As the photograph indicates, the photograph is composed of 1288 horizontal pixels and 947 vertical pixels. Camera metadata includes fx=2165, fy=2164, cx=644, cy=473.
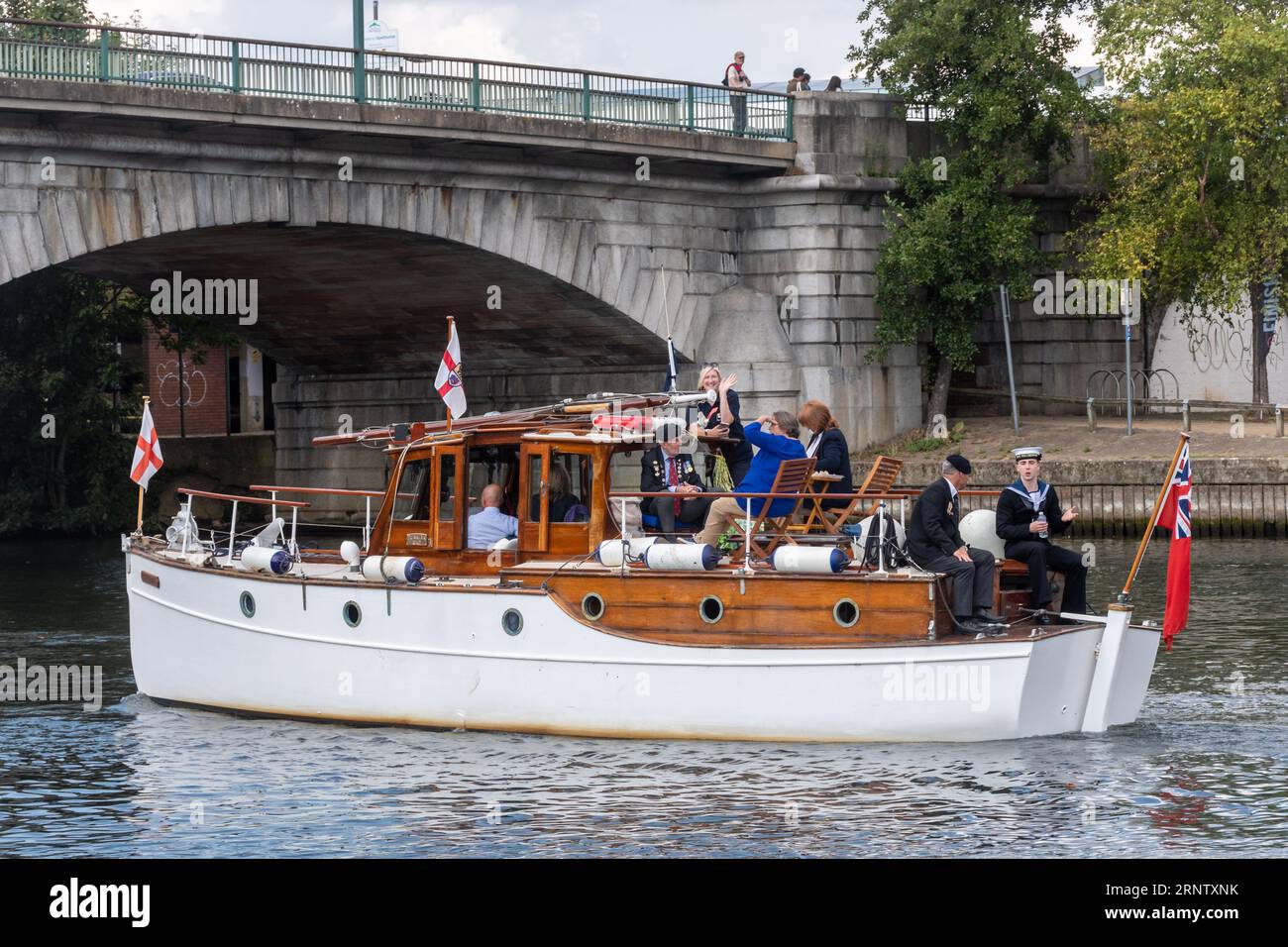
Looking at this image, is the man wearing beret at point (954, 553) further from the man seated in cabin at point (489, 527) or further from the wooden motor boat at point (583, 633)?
the man seated in cabin at point (489, 527)

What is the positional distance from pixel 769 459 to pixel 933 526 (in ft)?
5.90

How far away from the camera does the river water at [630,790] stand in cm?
1533

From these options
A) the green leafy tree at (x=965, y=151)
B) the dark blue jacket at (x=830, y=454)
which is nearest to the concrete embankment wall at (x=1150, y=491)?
the green leafy tree at (x=965, y=151)

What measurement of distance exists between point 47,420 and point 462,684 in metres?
27.7

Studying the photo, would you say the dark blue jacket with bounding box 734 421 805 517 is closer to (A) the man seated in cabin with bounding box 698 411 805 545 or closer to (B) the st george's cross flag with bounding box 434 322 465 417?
(A) the man seated in cabin with bounding box 698 411 805 545

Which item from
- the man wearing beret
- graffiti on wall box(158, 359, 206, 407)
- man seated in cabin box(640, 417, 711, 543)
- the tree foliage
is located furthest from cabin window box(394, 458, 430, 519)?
graffiti on wall box(158, 359, 206, 407)

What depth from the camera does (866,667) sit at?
1761 cm

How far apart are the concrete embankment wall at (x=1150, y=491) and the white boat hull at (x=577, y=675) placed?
58.0 feet

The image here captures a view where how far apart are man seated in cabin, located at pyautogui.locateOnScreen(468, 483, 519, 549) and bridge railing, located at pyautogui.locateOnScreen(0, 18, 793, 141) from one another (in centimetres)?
1167

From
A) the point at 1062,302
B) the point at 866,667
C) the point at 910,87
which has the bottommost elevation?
the point at 866,667

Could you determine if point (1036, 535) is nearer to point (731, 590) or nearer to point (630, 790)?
point (731, 590)
